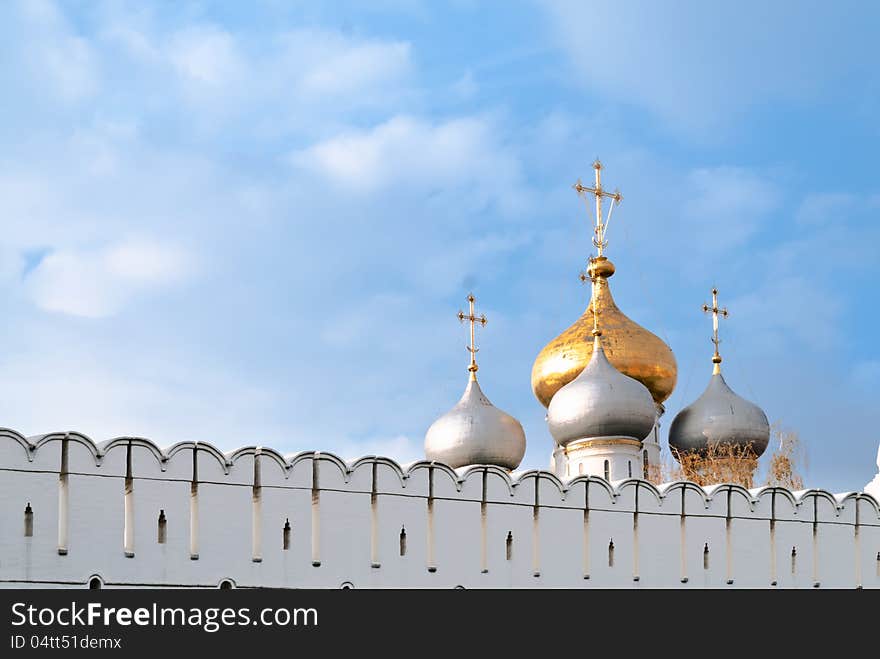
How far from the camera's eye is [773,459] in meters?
22.8

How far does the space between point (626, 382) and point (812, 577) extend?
11.6 feet

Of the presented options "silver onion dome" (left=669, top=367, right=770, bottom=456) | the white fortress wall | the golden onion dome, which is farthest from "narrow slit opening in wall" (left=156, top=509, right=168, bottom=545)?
"silver onion dome" (left=669, top=367, right=770, bottom=456)

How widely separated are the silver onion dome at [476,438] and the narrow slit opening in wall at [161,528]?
731cm

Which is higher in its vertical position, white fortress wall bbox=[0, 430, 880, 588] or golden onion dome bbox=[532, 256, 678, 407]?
golden onion dome bbox=[532, 256, 678, 407]

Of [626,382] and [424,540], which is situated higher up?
[626,382]

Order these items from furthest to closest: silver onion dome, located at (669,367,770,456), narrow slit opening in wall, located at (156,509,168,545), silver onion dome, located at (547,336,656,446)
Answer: silver onion dome, located at (669,367,770,456) < silver onion dome, located at (547,336,656,446) < narrow slit opening in wall, located at (156,509,168,545)

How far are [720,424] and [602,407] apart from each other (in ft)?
9.00

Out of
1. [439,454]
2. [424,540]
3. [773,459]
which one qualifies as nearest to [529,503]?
[424,540]

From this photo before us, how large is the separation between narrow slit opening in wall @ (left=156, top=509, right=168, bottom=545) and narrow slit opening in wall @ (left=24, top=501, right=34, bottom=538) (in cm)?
108

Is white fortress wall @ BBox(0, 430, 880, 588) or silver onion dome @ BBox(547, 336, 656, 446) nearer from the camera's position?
white fortress wall @ BBox(0, 430, 880, 588)

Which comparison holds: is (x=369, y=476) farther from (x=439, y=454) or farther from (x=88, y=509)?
(x=439, y=454)

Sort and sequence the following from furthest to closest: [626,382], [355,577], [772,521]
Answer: [626,382]
[772,521]
[355,577]

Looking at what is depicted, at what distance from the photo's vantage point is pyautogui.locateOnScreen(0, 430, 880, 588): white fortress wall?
561 inches

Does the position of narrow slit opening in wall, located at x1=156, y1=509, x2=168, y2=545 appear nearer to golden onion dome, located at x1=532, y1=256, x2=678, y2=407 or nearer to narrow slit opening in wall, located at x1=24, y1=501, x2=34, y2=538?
narrow slit opening in wall, located at x1=24, y1=501, x2=34, y2=538
